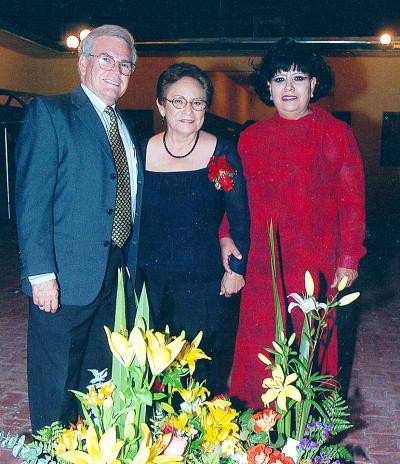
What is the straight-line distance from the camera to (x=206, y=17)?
10.7 metres

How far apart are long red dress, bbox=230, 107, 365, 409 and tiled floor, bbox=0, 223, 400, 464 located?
709mm

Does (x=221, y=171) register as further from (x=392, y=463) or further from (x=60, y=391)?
(x=392, y=463)

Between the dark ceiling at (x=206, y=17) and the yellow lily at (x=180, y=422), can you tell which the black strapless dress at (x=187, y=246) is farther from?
the dark ceiling at (x=206, y=17)

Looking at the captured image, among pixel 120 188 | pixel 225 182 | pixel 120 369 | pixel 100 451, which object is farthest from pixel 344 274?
pixel 100 451

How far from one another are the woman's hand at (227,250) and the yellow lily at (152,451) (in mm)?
1505

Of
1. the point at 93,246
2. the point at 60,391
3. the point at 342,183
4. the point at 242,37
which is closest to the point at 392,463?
the point at 342,183

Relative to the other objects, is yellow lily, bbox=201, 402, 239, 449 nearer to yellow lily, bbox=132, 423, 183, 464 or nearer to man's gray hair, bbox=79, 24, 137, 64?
yellow lily, bbox=132, 423, 183, 464

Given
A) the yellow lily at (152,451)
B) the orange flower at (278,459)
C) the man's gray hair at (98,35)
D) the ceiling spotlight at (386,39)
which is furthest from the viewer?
the ceiling spotlight at (386,39)

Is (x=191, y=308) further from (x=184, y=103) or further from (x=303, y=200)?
(x=184, y=103)

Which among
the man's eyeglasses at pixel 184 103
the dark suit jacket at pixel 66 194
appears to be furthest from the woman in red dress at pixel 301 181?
the dark suit jacket at pixel 66 194

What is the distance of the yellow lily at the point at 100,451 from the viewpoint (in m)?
0.93

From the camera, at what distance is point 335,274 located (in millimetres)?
2541

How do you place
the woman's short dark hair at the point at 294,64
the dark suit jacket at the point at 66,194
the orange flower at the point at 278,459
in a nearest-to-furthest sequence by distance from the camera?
the orange flower at the point at 278,459 < the dark suit jacket at the point at 66,194 < the woman's short dark hair at the point at 294,64

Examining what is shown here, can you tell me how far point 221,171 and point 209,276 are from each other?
458mm
